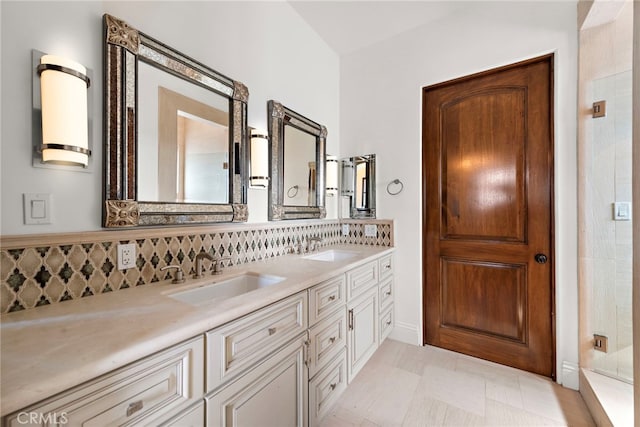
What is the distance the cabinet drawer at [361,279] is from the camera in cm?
182

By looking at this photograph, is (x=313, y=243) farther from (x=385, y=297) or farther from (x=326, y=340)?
(x=326, y=340)

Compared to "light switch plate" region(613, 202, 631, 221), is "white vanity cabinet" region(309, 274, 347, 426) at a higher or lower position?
lower

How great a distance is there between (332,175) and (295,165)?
0.62 meters

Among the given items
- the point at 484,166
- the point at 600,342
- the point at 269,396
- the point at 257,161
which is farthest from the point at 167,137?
the point at 600,342

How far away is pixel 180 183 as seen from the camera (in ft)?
4.72

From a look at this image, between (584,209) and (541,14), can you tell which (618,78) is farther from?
(584,209)

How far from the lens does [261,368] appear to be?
3.55 feet

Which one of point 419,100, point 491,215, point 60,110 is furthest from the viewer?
point 419,100

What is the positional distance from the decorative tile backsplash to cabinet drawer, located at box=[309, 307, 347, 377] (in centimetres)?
67

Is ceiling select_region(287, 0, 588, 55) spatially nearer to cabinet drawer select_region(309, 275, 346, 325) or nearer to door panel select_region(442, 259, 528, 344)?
door panel select_region(442, 259, 528, 344)

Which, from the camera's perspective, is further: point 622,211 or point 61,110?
point 622,211

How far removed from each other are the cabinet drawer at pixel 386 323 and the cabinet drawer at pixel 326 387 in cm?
67

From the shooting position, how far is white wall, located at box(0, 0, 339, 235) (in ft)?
3.06

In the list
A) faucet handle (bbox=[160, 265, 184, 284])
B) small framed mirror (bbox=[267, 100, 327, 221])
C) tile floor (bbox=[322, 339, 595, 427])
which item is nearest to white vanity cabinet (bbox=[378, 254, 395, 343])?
tile floor (bbox=[322, 339, 595, 427])
